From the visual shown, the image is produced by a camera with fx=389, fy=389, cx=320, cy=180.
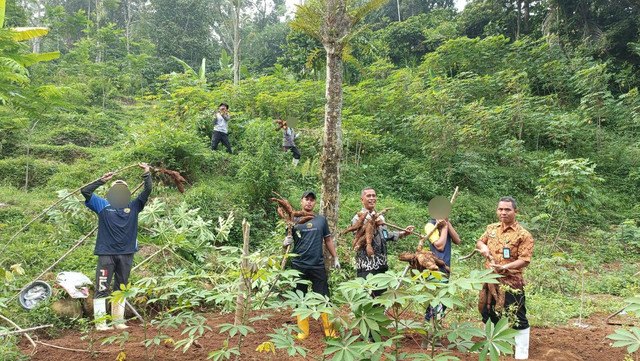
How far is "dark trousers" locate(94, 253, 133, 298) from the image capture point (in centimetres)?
391

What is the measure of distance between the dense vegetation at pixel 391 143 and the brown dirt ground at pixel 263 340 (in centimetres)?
41

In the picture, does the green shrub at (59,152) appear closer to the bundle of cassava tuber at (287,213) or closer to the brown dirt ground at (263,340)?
the brown dirt ground at (263,340)

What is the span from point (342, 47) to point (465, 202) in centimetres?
619

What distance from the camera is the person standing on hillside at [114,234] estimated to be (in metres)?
3.92

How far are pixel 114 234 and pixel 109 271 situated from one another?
37cm

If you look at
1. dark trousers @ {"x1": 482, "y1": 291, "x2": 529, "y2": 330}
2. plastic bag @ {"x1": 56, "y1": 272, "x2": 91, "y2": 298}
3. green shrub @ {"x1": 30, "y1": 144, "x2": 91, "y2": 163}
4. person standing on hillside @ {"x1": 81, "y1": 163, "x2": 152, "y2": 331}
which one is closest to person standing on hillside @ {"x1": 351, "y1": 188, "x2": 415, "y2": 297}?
dark trousers @ {"x1": 482, "y1": 291, "x2": 529, "y2": 330}

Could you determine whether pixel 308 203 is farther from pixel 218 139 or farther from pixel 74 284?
pixel 218 139

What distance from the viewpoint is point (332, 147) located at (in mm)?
4711

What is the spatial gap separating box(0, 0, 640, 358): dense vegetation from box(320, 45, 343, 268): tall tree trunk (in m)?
0.64

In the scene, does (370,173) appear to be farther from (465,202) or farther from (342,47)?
(342,47)

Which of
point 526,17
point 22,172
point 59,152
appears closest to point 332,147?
point 22,172

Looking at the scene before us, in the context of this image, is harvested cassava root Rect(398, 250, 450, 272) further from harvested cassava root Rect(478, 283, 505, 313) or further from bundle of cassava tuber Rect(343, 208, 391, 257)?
harvested cassava root Rect(478, 283, 505, 313)

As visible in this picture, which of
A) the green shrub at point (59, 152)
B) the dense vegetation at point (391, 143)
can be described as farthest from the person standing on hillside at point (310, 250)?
the green shrub at point (59, 152)

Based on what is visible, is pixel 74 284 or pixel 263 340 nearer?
pixel 263 340
